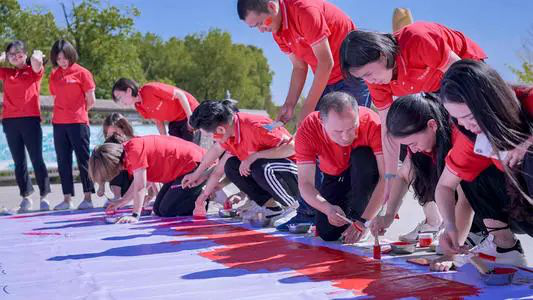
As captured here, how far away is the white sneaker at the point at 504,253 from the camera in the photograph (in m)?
2.60

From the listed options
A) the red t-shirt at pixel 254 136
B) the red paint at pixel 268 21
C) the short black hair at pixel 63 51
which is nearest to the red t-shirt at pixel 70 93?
the short black hair at pixel 63 51

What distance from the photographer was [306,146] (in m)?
Result: 3.50

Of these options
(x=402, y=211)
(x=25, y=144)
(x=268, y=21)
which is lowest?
(x=402, y=211)

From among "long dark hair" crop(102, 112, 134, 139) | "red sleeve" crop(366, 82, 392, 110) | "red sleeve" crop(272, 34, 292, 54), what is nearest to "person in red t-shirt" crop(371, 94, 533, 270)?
"red sleeve" crop(366, 82, 392, 110)

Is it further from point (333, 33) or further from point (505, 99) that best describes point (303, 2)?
point (505, 99)

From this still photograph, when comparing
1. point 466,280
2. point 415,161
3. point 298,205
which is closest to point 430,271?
point 466,280

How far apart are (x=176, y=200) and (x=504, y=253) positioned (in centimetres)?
303

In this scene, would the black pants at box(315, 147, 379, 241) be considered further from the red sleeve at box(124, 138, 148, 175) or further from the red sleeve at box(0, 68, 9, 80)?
the red sleeve at box(0, 68, 9, 80)

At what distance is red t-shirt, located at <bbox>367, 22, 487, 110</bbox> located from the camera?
9.50 ft

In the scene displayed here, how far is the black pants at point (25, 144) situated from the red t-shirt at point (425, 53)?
4094 millimetres

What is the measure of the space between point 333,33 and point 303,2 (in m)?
0.29

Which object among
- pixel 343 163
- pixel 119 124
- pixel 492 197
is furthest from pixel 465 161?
pixel 119 124

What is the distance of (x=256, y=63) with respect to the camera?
49.0 metres

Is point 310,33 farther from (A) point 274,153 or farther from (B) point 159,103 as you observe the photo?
(B) point 159,103
